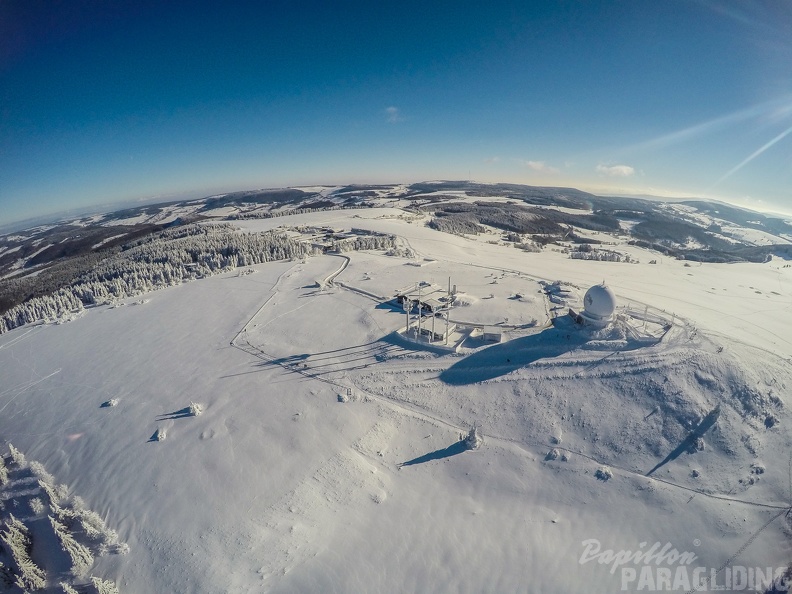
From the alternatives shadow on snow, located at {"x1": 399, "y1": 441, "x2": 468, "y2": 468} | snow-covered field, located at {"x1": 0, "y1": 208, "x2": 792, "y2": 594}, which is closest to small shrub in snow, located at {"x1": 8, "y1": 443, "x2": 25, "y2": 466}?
snow-covered field, located at {"x1": 0, "y1": 208, "x2": 792, "y2": 594}

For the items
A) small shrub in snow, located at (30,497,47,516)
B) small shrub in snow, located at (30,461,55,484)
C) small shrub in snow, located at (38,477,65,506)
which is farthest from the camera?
small shrub in snow, located at (30,461,55,484)

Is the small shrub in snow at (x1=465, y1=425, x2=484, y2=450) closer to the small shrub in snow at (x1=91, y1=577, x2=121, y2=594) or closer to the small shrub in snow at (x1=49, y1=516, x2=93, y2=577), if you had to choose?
the small shrub in snow at (x1=91, y1=577, x2=121, y2=594)

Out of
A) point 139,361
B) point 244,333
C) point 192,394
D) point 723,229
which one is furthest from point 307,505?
point 723,229

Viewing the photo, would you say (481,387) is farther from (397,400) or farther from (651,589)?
(651,589)

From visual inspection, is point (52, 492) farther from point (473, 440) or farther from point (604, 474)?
point (604, 474)

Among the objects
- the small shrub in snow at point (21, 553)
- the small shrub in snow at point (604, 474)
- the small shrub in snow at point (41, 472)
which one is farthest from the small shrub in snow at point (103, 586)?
the small shrub in snow at point (604, 474)

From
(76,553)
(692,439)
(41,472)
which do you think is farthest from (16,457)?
(692,439)
